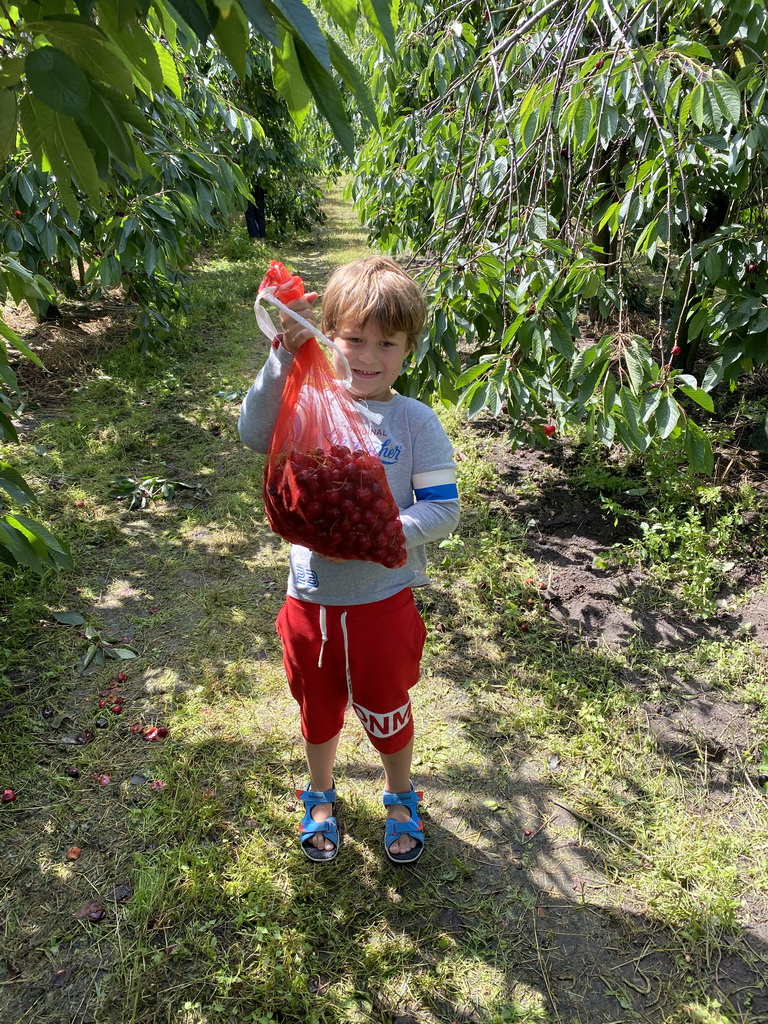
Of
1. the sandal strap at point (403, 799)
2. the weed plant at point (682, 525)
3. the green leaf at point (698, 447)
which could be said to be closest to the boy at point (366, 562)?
the sandal strap at point (403, 799)

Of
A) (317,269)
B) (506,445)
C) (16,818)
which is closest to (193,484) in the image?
(506,445)

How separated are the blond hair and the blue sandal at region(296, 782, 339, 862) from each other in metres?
1.26

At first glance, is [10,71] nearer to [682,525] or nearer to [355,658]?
[355,658]

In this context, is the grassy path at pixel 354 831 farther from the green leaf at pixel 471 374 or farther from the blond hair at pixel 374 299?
the blond hair at pixel 374 299

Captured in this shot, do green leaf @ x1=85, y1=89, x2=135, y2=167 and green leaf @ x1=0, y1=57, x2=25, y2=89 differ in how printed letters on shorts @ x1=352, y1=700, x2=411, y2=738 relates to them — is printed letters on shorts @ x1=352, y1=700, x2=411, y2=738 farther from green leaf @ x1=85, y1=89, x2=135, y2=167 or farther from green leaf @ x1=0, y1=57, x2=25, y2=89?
green leaf @ x1=0, y1=57, x2=25, y2=89

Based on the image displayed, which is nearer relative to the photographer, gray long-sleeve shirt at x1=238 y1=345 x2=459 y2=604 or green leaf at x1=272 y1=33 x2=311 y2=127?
green leaf at x1=272 y1=33 x2=311 y2=127

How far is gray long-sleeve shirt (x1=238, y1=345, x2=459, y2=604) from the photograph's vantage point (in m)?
1.36

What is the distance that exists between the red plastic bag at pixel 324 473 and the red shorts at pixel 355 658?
0.75 ft

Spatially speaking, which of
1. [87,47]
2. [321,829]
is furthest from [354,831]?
[87,47]

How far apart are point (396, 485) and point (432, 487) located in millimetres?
90

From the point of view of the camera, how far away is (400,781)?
1.79 meters

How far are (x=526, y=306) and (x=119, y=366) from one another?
4070mm

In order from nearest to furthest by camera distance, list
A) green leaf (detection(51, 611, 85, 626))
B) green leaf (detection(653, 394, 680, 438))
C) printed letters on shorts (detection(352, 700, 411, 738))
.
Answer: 1. printed letters on shorts (detection(352, 700, 411, 738))
2. green leaf (detection(653, 394, 680, 438))
3. green leaf (detection(51, 611, 85, 626))

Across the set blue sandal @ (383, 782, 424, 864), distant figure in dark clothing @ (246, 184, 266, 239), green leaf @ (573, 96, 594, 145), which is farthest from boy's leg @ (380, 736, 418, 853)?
distant figure in dark clothing @ (246, 184, 266, 239)
